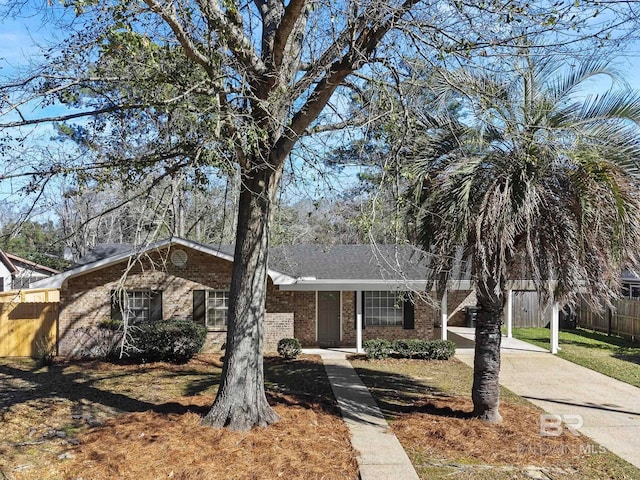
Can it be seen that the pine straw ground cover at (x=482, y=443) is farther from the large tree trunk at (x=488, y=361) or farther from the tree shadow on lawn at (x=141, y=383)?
the tree shadow on lawn at (x=141, y=383)

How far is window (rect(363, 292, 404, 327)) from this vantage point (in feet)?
54.1

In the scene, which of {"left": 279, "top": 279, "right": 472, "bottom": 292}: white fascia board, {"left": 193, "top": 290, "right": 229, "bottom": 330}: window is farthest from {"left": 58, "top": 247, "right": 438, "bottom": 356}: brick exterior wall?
{"left": 279, "top": 279, "right": 472, "bottom": 292}: white fascia board

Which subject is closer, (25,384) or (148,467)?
(148,467)

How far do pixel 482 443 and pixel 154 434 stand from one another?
4.54 metres

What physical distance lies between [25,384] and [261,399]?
260 inches

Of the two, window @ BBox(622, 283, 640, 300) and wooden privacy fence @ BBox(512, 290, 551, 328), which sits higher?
window @ BBox(622, 283, 640, 300)

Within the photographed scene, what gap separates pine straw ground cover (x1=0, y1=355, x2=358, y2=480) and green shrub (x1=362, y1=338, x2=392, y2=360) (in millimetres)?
2857

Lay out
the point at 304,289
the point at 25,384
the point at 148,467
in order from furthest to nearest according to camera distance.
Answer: the point at 304,289, the point at 25,384, the point at 148,467

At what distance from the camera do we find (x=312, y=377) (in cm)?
1215

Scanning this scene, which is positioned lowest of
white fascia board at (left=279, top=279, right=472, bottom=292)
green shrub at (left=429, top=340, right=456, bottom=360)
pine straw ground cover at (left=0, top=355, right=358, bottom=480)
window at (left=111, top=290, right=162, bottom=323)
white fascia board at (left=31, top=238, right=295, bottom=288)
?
pine straw ground cover at (left=0, top=355, right=358, bottom=480)

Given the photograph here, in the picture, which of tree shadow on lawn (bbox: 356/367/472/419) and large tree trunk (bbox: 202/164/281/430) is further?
tree shadow on lawn (bbox: 356/367/472/419)

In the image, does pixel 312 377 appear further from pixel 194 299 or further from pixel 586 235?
pixel 586 235

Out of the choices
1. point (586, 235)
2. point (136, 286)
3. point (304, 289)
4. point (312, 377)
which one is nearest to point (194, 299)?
point (136, 286)

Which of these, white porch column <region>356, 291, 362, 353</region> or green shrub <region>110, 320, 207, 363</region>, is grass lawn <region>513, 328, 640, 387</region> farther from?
green shrub <region>110, 320, 207, 363</region>
